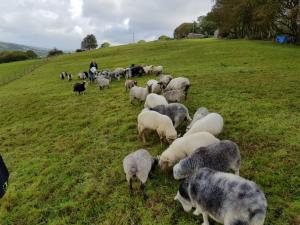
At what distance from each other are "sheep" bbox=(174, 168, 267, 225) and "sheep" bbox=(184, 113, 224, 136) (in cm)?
333

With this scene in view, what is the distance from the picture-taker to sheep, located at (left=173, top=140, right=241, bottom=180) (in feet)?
25.2

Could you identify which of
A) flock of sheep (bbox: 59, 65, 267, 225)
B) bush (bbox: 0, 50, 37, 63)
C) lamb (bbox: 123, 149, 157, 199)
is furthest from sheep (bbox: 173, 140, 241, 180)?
bush (bbox: 0, 50, 37, 63)

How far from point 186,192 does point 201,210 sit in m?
0.57

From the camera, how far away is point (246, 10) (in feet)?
180

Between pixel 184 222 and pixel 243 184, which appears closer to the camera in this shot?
pixel 243 184

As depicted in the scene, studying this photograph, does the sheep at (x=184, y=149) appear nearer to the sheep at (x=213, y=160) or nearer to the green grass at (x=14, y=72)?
the sheep at (x=213, y=160)

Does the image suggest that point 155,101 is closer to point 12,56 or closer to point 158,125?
point 158,125

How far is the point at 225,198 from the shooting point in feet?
19.3

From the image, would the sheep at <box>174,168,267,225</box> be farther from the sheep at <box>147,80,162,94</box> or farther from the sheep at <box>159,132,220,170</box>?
the sheep at <box>147,80,162,94</box>

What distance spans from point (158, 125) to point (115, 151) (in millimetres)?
1787

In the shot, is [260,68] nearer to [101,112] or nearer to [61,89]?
[101,112]

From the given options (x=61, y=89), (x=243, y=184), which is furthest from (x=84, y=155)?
(x=61, y=89)

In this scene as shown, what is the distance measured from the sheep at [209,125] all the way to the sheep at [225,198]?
3329mm

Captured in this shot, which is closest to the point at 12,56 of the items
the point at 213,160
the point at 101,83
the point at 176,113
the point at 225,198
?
the point at 101,83
